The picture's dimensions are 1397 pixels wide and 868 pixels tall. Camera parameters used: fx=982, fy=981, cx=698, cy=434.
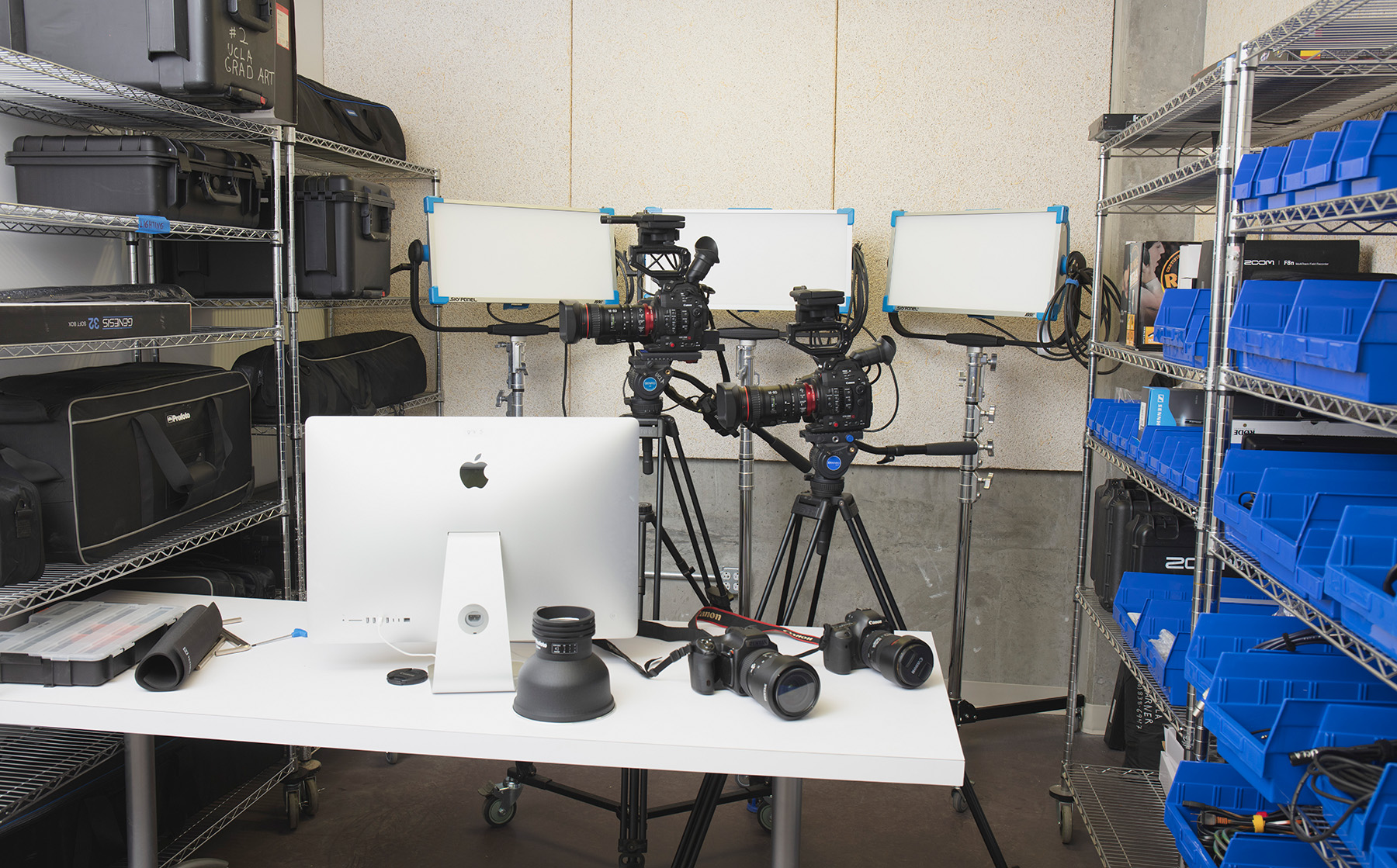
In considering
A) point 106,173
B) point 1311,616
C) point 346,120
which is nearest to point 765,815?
point 1311,616

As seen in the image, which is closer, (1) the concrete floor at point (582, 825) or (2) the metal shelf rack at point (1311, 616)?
(2) the metal shelf rack at point (1311, 616)

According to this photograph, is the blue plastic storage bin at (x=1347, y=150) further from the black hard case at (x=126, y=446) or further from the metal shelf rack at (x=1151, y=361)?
the black hard case at (x=126, y=446)

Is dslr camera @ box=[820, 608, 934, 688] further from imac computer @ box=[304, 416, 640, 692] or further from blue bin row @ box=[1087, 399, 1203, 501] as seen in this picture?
blue bin row @ box=[1087, 399, 1203, 501]

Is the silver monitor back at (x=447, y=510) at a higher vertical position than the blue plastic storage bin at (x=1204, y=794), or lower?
higher

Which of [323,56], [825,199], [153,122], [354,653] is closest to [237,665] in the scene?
[354,653]

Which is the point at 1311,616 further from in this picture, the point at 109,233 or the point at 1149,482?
the point at 109,233

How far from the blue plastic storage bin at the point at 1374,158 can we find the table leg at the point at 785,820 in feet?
4.12

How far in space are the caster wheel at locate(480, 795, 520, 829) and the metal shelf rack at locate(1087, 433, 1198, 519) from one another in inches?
74.8

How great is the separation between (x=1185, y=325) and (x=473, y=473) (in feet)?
5.03

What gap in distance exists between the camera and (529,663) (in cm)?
158

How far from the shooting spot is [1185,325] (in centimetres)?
211

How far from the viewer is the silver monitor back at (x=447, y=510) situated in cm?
164

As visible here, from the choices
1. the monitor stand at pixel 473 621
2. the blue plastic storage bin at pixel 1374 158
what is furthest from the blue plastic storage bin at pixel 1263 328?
the monitor stand at pixel 473 621

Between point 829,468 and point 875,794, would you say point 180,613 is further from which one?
point 875,794
